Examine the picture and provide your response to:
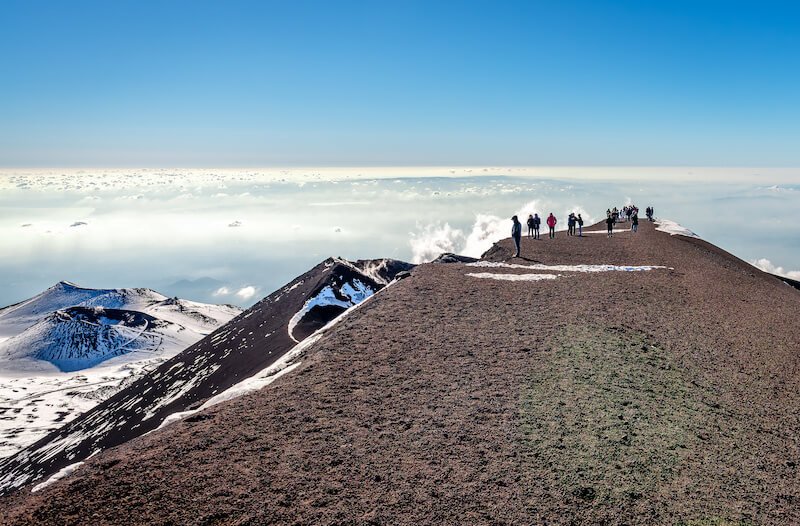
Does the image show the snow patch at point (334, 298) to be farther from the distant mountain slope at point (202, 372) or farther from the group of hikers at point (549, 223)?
the group of hikers at point (549, 223)

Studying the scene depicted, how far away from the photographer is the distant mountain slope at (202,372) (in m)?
49.4

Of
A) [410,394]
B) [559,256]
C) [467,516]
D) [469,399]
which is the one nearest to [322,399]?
[410,394]

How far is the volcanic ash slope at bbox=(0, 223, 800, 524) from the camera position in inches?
373

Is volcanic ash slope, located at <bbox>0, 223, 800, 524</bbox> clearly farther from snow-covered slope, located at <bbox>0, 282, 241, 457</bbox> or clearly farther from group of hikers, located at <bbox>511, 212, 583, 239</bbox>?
snow-covered slope, located at <bbox>0, 282, 241, 457</bbox>

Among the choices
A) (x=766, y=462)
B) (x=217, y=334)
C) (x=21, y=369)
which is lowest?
(x=21, y=369)

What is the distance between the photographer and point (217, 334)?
3135 inches

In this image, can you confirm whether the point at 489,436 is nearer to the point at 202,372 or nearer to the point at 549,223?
the point at 549,223

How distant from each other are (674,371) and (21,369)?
22656 centimetres

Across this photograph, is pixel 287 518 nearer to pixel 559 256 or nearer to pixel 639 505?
pixel 639 505

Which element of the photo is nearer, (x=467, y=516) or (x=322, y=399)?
(x=467, y=516)

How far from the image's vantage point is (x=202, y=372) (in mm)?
60688

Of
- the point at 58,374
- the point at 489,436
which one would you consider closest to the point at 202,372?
the point at 489,436

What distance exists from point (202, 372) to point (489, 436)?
56.7 m

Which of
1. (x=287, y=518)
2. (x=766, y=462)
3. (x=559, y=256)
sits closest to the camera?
(x=287, y=518)
